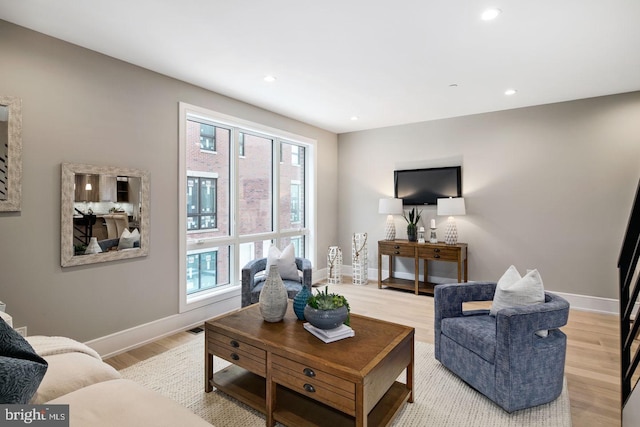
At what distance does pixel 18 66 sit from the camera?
7.63ft

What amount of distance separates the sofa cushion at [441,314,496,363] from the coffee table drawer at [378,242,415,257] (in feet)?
7.41

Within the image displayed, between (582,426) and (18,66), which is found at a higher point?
(18,66)

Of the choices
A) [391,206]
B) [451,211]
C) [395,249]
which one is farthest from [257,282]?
[451,211]

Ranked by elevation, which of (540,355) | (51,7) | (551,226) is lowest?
(540,355)

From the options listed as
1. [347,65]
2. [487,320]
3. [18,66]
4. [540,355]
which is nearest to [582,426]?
[540,355]

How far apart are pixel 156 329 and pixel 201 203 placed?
1423 mm

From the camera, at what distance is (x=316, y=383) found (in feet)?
5.66

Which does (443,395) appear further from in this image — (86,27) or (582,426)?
(86,27)

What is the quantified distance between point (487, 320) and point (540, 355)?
16.2 inches

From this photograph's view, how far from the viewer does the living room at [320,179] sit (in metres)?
2.42

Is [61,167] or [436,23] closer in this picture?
[436,23]

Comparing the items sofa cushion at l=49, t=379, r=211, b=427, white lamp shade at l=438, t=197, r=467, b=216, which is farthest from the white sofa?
white lamp shade at l=438, t=197, r=467, b=216

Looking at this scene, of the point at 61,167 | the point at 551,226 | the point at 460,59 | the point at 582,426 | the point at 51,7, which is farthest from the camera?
the point at 551,226

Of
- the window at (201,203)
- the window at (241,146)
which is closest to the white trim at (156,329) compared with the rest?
the window at (201,203)
